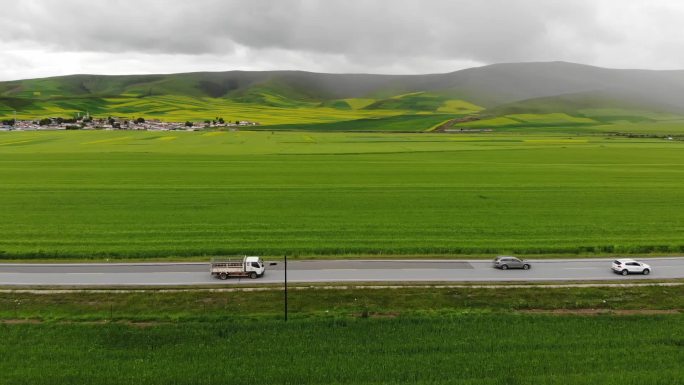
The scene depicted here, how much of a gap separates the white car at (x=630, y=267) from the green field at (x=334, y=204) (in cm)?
318

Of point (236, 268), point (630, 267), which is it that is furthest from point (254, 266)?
point (630, 267)

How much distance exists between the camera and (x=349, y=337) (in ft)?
53.5

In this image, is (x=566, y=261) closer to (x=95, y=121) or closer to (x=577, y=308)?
(x=577, y=308)

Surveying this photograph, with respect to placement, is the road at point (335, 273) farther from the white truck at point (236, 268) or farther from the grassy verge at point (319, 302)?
the grassy verge at point (319, 302)

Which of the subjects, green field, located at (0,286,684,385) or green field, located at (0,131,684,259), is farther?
green field, located at (0,131,684,259)

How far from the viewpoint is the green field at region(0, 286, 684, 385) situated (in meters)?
14.0

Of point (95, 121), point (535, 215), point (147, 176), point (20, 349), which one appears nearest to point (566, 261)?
point (535, 215)

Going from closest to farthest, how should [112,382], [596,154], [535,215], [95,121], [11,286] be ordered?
[112,382] < [11,286] < [535,215] < [596,154] < [95,121]

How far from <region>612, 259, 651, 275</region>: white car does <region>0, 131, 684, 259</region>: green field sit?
3185 millimetres

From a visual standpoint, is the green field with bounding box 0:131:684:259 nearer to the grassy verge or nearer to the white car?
the white car

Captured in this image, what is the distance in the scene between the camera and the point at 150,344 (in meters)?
16.0

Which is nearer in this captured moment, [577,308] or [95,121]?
[577,308]

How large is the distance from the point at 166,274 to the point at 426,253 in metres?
13.2

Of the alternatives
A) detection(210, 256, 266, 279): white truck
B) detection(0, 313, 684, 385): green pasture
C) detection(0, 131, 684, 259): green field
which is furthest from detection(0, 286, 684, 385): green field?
detection(0, 131, 684, 259): green field
